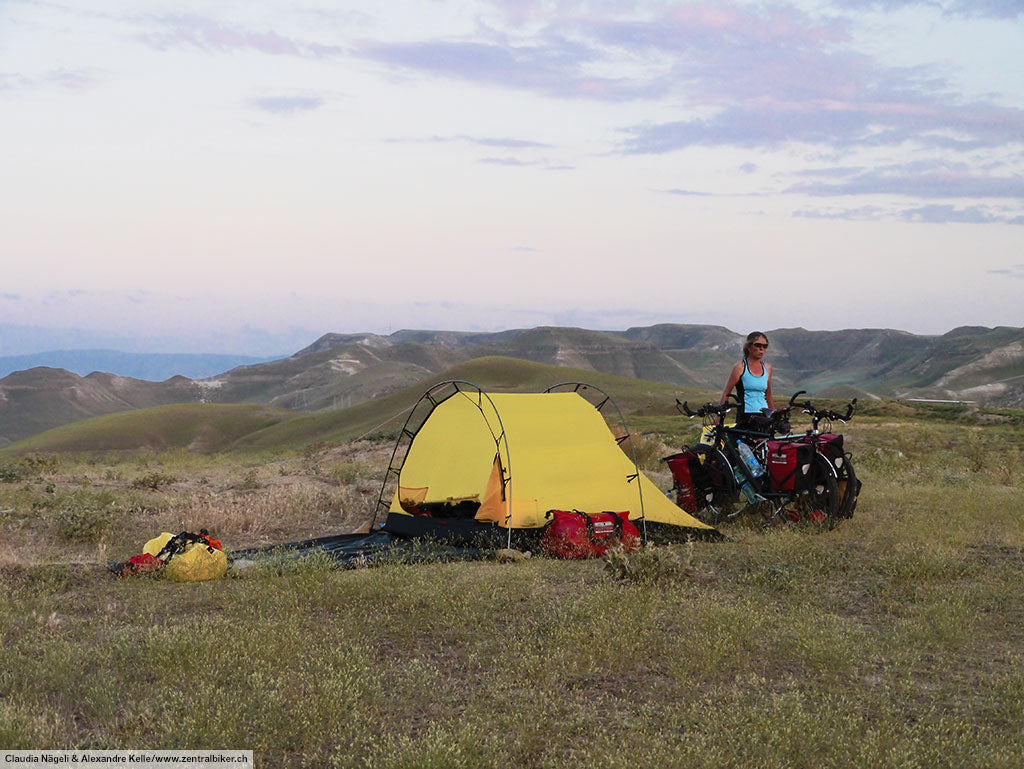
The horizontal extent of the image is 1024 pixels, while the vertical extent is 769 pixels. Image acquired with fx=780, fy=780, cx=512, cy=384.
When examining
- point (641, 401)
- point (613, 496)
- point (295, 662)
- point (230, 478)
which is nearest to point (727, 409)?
point (613, 496)

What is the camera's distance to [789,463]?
36.3 ft

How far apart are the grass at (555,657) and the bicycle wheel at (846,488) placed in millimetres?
427

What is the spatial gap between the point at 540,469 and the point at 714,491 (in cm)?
293

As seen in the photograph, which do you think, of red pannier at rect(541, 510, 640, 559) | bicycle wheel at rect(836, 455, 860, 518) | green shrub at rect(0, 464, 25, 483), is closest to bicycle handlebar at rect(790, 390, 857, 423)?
bicycle wheel at rect(836, 455, 860, 518)

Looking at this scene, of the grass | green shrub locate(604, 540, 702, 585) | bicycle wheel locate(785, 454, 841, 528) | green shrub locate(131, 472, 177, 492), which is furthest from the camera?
green shrub locate(131, 472, 177, 492)

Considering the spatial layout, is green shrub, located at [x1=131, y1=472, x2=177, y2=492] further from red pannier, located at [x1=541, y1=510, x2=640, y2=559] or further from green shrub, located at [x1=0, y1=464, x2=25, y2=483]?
red pannier, located at [x1=541, y1=510, x2=640, y2=559]

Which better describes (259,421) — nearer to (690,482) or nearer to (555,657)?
(690,482)

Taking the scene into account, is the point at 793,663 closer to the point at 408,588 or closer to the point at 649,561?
the point at 649,561

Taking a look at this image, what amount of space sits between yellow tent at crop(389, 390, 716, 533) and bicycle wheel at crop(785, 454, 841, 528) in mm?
1385

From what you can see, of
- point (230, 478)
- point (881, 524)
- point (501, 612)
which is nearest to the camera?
point (501, 612)

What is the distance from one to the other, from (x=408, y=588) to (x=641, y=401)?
316ft

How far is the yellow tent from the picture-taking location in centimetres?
1148

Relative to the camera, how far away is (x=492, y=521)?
11.6 metres

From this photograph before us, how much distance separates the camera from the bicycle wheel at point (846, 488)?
11031mm
